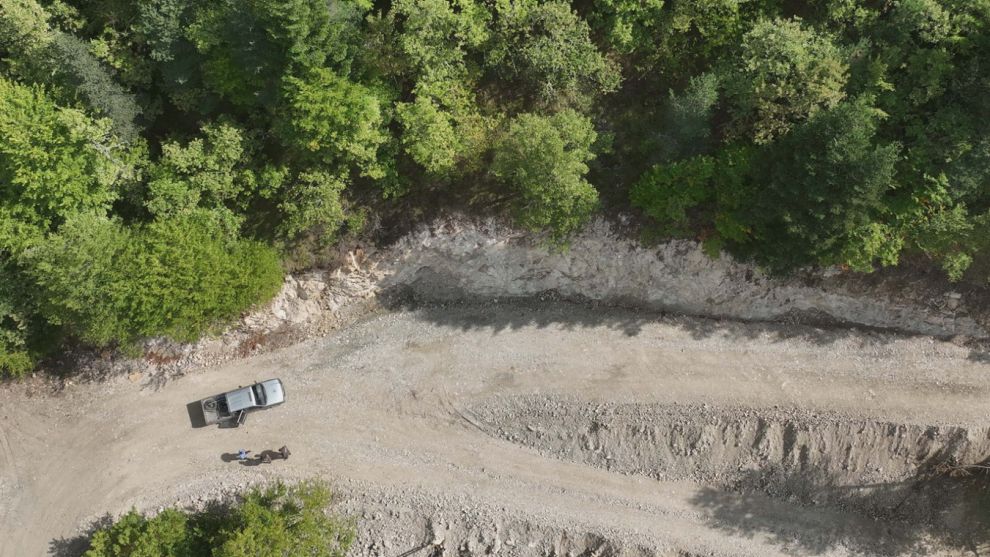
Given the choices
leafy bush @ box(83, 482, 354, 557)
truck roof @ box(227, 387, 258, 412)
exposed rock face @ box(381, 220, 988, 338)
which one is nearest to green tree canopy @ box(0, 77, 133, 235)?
truck roof @ box(227, 387, 258, 412)

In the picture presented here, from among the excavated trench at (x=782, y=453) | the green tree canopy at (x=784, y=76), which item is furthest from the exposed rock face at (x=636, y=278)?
the green tree canopy at (x=784, y=76)

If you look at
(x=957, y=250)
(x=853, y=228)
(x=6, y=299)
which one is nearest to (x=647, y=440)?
(x=853, y=228)

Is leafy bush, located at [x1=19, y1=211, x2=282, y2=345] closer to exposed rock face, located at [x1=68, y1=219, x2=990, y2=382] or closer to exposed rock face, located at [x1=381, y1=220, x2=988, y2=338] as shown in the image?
exposed rock face, located at [x1=68, y1=219, x2=990, y2=382]

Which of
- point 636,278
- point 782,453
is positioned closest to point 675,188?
point 636,278

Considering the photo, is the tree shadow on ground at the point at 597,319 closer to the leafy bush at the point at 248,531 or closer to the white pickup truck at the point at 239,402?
the white pickup truck at the point at 239,402

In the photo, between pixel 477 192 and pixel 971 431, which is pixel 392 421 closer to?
pixel 477 192
